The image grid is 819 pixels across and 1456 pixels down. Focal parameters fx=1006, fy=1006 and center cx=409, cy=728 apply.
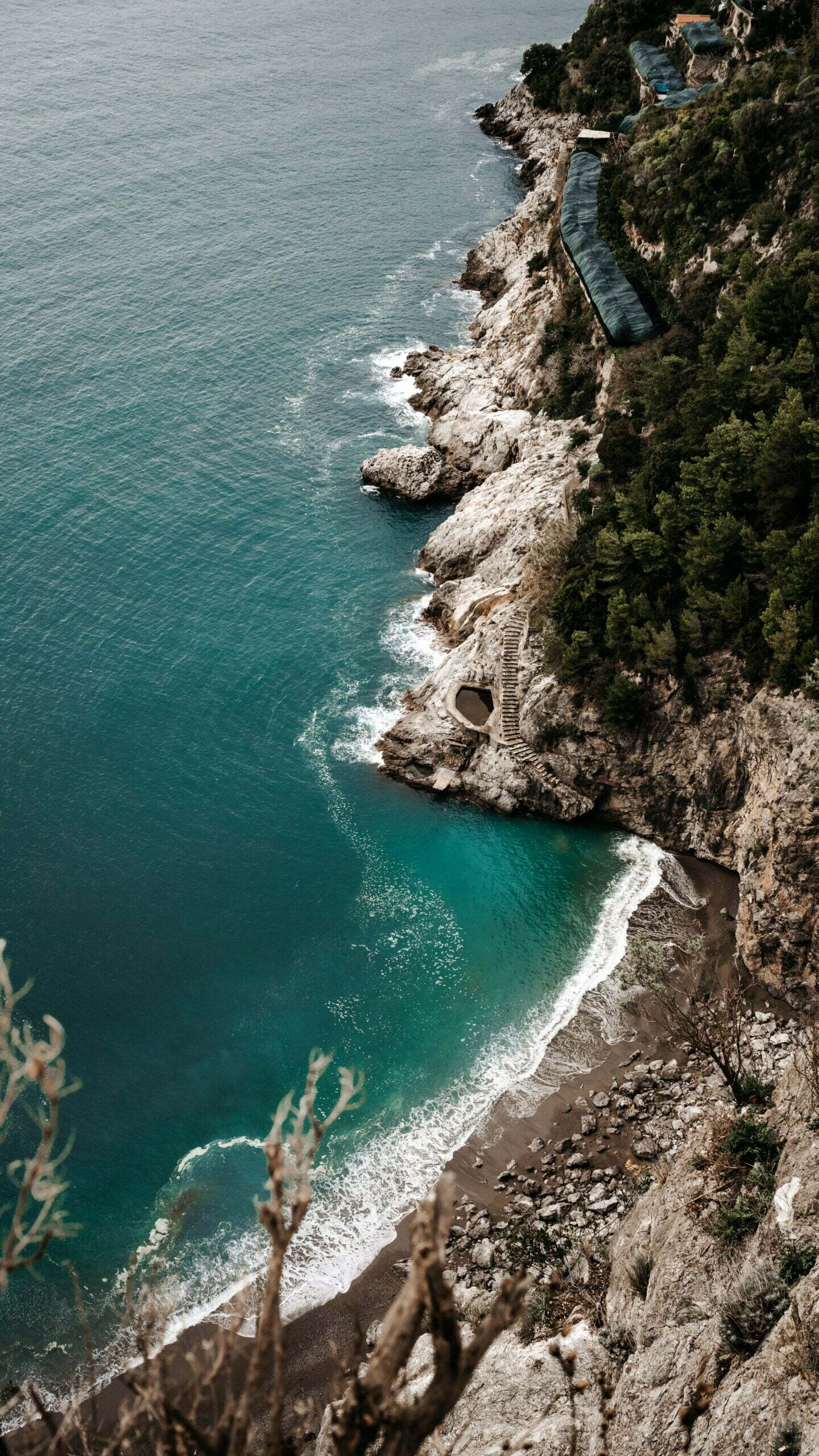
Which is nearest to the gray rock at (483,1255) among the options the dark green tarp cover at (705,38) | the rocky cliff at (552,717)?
the rocky cliff at (552,717)

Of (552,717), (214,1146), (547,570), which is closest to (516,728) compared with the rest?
(552,717)

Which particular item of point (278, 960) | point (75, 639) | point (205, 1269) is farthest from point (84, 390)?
point (205, 1269)

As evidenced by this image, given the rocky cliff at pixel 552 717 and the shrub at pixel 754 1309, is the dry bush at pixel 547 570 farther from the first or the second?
the shrub at pixel 754 1309

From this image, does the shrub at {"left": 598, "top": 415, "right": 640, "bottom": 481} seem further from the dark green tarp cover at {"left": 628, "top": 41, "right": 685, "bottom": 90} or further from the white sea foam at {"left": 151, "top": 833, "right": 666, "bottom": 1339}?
the dark green tarp cover at {"left": 628, "top": 41, "right": 685, "bottom": 90}

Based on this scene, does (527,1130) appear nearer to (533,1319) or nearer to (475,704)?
(533,1319)

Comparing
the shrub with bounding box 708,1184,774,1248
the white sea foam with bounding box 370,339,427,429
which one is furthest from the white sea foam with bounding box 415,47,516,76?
the shrub with bounding box 708,1184,774,1248

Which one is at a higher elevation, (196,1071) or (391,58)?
(391,58)

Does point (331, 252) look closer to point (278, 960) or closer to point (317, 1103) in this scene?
point (278, 960)
